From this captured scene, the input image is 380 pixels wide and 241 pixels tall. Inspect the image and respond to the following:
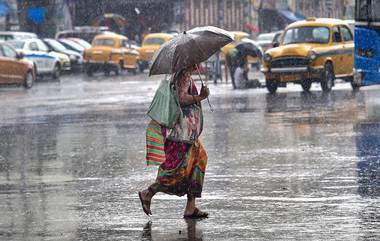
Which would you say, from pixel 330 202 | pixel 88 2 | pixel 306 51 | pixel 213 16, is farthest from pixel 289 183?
pixel 213 16

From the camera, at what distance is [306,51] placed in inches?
1169

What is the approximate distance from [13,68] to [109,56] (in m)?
13.9

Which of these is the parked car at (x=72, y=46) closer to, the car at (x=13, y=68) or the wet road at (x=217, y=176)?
the car at (x=13, y=68)

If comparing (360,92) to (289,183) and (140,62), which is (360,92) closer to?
(289,183)

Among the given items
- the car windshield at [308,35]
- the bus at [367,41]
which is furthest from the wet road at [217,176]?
the car windshield at [308,35]

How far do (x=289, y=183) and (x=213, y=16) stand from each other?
235 feet

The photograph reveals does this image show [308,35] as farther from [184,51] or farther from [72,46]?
[72,46]

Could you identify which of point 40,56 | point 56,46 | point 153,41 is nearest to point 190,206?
point 40,56

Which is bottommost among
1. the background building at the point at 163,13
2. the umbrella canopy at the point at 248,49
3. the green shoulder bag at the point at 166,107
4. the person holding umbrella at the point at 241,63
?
the background building at the point at 163,13

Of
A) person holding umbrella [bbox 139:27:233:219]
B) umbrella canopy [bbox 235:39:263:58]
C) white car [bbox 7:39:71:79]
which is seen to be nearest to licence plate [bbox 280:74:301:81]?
umbrella canopy [bbox 235:39:263:58]

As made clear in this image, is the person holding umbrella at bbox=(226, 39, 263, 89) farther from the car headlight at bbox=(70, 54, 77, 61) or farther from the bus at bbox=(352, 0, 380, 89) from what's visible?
the car headlight at bbox=(70, 54, 77, 61)

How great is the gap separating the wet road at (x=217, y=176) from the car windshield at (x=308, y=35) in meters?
6.53

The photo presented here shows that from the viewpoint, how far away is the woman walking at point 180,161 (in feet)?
31.4

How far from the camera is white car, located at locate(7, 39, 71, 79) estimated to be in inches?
1799
